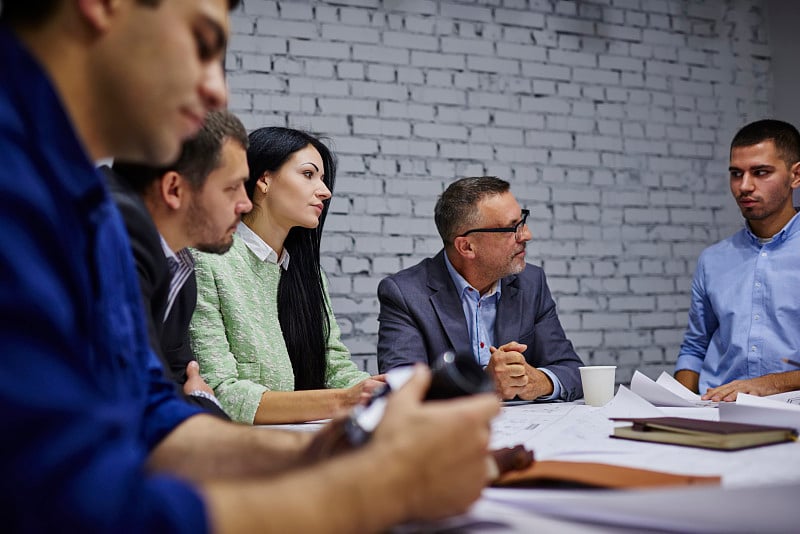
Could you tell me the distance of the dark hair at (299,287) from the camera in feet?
8.18

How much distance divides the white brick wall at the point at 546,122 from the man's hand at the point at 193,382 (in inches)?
72.5

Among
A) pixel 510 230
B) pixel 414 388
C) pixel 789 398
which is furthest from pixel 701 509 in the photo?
pixel 510 230

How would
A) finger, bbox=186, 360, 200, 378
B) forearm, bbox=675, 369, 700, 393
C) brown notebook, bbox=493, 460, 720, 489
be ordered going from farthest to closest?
Result: forearm, bbox=675, 369, 700, 393
finger, bbox=186, 360, 200, 378
brown notebook, bbox=493, 460, 720, 489

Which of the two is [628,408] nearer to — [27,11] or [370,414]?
[370,414]

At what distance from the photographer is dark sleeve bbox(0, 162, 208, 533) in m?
0.50

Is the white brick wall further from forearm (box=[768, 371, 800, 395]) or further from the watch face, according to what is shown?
the watch face

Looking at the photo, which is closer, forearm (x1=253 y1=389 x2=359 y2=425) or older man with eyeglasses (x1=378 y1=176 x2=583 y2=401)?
forearm (x1=253 y1=389 x2=359 y2=425)

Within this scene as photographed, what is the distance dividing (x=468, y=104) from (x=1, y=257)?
3.67 metres

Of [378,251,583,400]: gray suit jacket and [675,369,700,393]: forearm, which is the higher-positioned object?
[378,251,583,400]: gray suit jacket

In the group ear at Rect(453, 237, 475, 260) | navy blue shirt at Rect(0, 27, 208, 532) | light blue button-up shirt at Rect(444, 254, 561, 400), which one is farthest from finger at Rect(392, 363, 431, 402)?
ear at Rect(453, 237, 475, 260)

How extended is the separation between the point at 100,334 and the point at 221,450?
0.92 feet

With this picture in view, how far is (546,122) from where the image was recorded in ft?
13.8

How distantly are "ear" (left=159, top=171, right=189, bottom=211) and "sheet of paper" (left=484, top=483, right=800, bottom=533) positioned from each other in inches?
47.5

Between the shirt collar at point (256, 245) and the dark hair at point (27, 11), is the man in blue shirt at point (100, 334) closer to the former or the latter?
the dark hair at point (27, 11)
